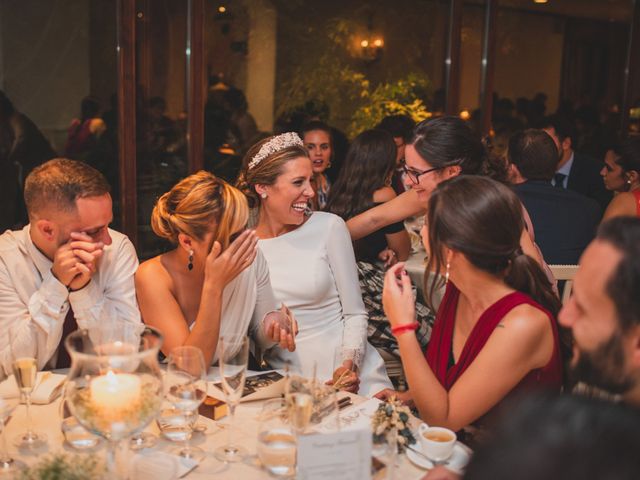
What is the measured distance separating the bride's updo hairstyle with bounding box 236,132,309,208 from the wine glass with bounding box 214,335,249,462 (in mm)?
1510

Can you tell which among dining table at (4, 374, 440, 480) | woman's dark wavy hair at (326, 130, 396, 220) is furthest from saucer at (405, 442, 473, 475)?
woman's dark wavy hair at (326, 130, 396, 220)

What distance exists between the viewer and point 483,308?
2123mm

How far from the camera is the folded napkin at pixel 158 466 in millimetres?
1571

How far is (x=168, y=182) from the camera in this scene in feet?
15.3

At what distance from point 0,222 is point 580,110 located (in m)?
5.86

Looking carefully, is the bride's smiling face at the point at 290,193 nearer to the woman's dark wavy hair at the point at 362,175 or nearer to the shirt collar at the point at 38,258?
the woman's dark wavy hair at the point at 362,175

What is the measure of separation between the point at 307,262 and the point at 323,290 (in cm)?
15

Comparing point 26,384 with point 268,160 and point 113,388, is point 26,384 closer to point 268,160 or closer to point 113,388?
point 113,388

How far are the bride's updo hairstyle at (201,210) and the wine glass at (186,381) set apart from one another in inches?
36.1

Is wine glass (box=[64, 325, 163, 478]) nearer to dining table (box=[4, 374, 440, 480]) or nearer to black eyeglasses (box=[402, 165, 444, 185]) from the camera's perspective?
dining table (box=[4, 374, 440, 480])

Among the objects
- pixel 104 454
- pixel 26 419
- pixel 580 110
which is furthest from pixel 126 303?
pixel 580 110

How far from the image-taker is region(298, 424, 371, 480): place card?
1391 millimetres

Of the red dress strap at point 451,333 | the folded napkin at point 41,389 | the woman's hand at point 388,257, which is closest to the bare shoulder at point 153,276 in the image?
the folded napkin at point 41,389

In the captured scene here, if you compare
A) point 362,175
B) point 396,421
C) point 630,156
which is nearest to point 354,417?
point 396,421
